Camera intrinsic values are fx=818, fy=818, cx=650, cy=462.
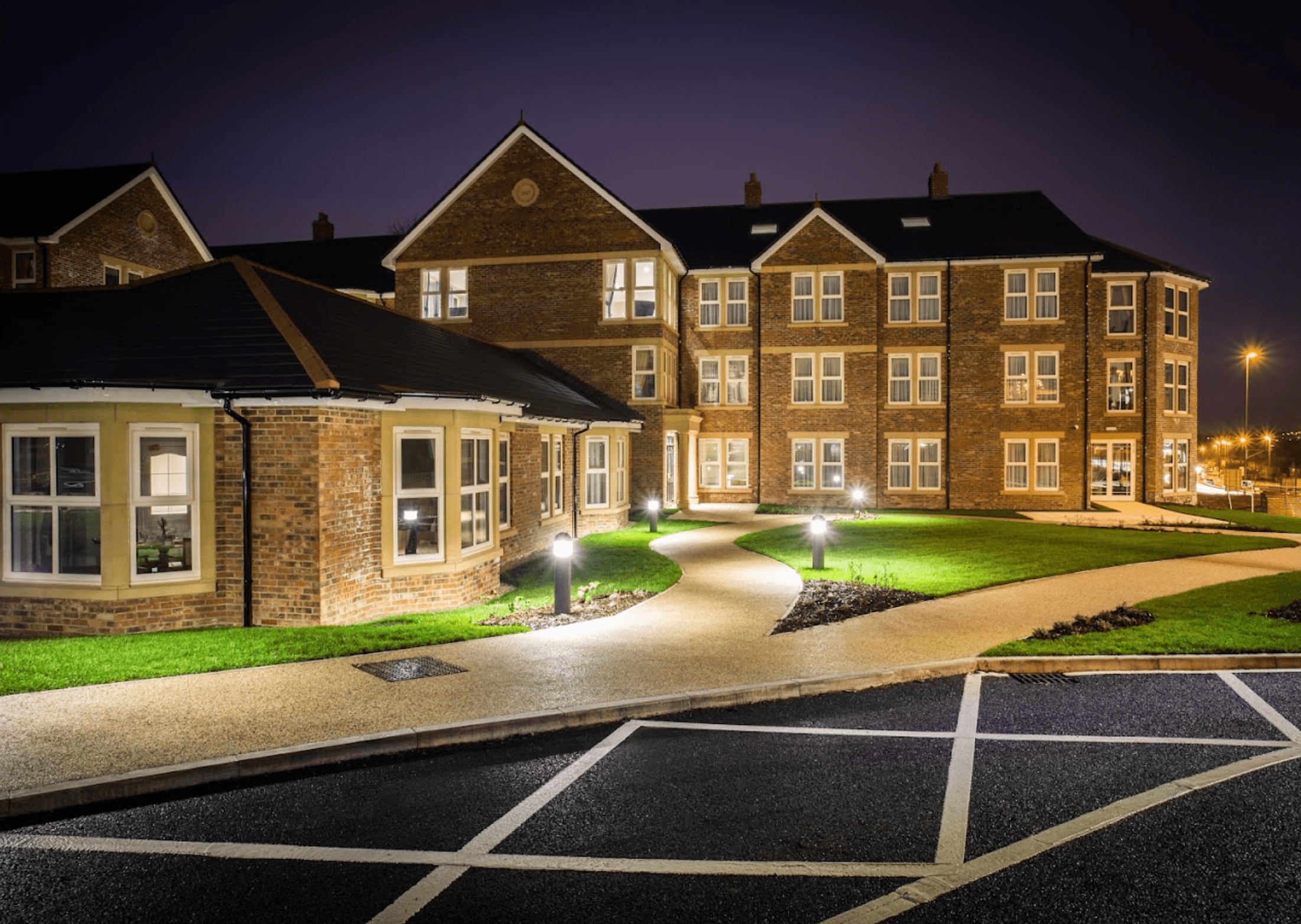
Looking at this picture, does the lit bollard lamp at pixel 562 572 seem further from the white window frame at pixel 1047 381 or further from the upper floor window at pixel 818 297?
the white window frame at pixel 1047 381

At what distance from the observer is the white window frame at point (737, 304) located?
30.9 metres

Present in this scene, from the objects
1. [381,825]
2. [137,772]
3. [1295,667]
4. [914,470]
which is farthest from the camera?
[914,470]

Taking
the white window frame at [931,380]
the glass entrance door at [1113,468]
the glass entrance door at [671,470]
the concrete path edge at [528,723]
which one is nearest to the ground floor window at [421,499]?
the concrete path edge at [528,723]

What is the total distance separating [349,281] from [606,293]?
41.4ft

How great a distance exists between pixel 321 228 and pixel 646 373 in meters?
21.9

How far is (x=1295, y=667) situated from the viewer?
8.70 meters

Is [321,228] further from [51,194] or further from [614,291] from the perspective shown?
[614,291]

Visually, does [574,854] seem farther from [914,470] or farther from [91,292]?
[914,470]

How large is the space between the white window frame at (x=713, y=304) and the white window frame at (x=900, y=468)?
7.91 meters

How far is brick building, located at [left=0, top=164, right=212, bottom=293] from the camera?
2541 centimetres

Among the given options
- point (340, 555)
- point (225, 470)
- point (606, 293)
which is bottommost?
point (340, 555)

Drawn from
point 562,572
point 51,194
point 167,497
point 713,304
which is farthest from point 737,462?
point 51,194

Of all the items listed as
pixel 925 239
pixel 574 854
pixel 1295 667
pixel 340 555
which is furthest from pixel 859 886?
pixel 925 239

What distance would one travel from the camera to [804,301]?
99.7 ft
